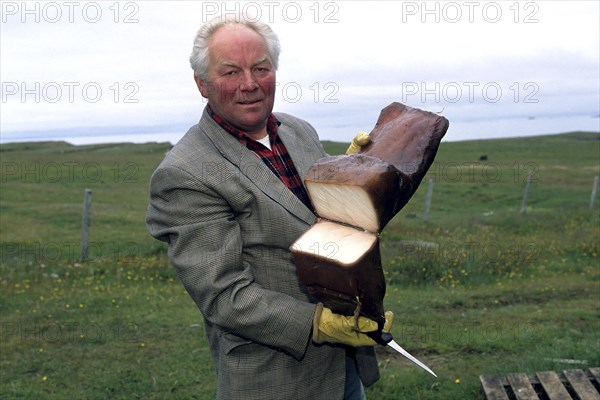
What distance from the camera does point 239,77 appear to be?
2.43 meters

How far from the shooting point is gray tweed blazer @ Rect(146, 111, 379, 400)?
235cm

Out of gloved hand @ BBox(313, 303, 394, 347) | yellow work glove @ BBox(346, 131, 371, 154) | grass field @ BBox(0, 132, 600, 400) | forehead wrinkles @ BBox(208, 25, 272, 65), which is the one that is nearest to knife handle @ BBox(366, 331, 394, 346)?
gloved hand @ BBox(313, 303, 394, 347)

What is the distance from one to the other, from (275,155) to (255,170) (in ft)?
0.79

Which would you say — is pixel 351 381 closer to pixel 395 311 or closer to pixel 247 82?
pixel 247 82

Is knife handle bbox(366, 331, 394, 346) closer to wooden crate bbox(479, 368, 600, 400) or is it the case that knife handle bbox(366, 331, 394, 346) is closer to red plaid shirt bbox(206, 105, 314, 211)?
red plaid shirt bbox(206, 105, 314, 211)

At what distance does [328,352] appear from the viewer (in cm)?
271

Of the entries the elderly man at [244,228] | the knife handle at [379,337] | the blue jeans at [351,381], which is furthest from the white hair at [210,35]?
the blue jeans at [351,381]

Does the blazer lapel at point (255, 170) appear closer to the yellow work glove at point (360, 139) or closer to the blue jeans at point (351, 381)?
the yellow work glove at point (360, 139)

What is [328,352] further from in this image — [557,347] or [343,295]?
[557,347]

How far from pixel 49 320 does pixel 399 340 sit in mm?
3571

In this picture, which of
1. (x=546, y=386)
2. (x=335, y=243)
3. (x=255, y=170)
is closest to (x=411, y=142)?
(x=335, y=243)

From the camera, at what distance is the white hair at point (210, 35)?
2441 millimetres

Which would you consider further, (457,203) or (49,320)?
(457,203)

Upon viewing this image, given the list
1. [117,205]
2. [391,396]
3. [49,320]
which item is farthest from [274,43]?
[117,205]
